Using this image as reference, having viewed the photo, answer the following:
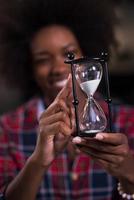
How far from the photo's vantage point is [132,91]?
3908 mm

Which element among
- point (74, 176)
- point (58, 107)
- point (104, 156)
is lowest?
point (74, 176)

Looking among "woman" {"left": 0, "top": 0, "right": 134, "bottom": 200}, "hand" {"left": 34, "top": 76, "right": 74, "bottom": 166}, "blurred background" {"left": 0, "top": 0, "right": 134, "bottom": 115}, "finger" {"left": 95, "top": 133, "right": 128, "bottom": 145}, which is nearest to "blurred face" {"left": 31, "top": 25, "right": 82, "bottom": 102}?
"woman" {"left": 0, "top": 0, "right": 134, "bottom": 200}

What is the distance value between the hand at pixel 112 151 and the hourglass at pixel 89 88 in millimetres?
27

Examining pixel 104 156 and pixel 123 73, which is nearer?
pixel 104 156

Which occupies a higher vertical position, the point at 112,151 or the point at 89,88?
the point at 89,88

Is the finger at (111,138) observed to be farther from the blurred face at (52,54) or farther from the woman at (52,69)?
the blurred face at (52,54)

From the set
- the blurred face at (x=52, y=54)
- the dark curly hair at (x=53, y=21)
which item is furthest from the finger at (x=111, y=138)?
the dark curly hair at (x=53, y=21)

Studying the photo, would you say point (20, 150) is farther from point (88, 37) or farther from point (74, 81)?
point (74, 81)

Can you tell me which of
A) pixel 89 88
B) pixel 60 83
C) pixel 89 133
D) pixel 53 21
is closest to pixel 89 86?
pixel 89 88

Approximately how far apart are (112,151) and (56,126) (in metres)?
0.14

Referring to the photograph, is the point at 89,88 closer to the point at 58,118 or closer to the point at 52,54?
the point at 58,118

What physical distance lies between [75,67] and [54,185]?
21.4 inches

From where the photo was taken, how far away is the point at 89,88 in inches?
55.2

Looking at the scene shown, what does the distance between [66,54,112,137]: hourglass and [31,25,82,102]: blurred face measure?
0.36m
